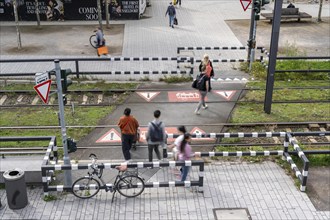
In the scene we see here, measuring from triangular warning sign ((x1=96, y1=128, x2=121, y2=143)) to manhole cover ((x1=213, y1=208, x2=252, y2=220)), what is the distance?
4.36m

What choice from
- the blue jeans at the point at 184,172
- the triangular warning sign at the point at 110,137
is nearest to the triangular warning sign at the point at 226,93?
the triangular warning sign at the point at 110,137

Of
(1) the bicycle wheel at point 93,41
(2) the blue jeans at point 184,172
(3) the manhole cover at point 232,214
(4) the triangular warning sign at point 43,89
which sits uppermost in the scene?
(4) the triangular warning sign at point 43,89

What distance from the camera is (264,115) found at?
15289 millimetres

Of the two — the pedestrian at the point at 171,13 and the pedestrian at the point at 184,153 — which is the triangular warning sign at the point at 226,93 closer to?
the pedestrian at the point at 184,153

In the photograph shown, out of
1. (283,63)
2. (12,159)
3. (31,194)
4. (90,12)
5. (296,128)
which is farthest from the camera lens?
(90,12)

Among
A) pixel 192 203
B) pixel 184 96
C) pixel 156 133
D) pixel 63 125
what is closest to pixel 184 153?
pixel 156 133

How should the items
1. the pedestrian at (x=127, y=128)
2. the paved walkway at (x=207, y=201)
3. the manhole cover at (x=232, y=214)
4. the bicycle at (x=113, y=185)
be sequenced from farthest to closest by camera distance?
the pedestrian at (x=127, y=128) → the bicycle at (x=113, y=185) → the paved walkway at (x=207, y=201) → the manhole cover at (x=232, y=214)

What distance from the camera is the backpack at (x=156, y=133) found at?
11.1 metres

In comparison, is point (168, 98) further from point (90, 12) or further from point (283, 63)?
point (90, 12)

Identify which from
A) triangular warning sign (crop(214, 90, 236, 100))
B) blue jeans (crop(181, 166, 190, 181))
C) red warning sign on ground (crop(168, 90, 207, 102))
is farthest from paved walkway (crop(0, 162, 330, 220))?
triangular warning sign (crop(214, 90, 236, 100))

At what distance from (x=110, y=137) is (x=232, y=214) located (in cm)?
490

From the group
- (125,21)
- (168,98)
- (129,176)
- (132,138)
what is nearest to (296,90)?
(168,98)

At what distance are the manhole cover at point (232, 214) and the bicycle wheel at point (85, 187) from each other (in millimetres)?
2755

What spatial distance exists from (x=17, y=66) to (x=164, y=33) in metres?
9.49
